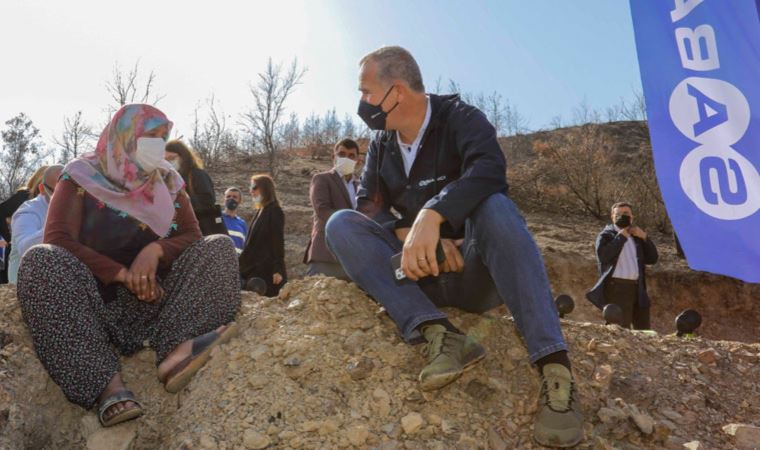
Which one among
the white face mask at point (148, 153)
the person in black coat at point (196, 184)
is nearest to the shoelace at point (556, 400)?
the white face mask at point (148, 153)

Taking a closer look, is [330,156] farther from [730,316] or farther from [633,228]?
[633,228]

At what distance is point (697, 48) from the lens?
8.70 ft

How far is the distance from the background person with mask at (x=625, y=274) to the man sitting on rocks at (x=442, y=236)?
3.29 meters

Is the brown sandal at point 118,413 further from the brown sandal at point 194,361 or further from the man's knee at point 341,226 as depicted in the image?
the man's knee at point 341,226

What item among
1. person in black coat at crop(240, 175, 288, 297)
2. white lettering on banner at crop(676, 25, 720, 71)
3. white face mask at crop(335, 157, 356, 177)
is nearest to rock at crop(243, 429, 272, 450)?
white lettering on banner at crop(676, 25, 720, 71)

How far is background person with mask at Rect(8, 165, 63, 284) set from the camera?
10.8ft

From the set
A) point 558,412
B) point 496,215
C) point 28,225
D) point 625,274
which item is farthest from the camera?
point 625,274

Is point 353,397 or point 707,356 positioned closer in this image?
point 353,397

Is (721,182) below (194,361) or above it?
above

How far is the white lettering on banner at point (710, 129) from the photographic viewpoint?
2490 mm

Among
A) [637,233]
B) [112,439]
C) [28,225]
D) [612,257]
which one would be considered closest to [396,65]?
[112,439]

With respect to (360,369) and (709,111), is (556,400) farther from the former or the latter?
(709,111)

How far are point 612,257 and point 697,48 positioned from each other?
2.89 meters

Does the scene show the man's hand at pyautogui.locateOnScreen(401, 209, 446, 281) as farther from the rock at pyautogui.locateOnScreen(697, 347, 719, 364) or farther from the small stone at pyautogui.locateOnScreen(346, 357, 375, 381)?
the rock at pyautogui.locateOnScreen(697, 347, 719, 364)
